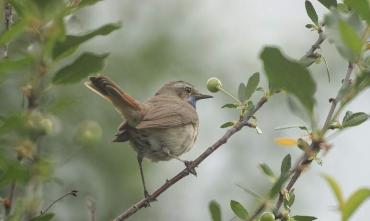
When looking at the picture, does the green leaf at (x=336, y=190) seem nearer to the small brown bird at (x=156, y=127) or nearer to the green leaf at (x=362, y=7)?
the green leaf at (x=362, y=7)

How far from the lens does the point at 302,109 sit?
2012 mm

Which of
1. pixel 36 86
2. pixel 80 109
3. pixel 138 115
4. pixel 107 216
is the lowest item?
pixel 36 86

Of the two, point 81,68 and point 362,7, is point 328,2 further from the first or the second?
point 81,68

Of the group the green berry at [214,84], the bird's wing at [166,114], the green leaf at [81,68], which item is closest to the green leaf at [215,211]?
the green leaf at [81,68]

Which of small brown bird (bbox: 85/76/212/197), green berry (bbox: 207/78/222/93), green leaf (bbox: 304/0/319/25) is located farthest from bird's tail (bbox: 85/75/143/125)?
green leaf (bbox: 304/0/319/25)

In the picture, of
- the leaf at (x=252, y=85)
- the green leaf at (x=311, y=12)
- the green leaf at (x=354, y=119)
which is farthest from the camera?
the leaf at (x=252, y=85)

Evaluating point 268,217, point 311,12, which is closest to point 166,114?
point 311,12

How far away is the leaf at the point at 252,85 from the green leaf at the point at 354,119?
58cm

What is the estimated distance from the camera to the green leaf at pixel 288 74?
72.1 inches

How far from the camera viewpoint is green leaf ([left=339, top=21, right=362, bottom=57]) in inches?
72.9

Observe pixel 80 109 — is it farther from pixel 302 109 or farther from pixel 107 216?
pixel 302 109

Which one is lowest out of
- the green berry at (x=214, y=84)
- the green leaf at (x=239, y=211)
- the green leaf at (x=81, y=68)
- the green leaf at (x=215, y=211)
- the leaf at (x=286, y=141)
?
the green leaf at (x=215, y=211)

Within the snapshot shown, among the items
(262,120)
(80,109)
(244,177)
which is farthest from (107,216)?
(262,120)

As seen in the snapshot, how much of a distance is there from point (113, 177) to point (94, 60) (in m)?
9.90
